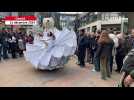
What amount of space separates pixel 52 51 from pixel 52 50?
29 mm

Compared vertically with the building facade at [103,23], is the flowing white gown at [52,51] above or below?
below

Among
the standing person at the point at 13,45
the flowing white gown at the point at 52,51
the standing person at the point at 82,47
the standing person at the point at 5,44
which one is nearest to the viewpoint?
the flowing white gown at the point at 52,51

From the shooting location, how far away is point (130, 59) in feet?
11.0

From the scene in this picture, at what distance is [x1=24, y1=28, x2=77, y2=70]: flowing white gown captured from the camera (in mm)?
5902

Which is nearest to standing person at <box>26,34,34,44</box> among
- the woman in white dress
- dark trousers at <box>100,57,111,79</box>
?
the woman in white dress

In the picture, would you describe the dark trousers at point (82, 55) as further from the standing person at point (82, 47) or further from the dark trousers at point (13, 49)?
the dark trousers at point (13, 49)

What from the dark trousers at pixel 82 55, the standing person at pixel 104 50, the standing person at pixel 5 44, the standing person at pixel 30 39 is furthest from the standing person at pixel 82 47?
the standing person at pixel 5 44

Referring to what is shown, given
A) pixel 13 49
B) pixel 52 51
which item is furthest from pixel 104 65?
pixel 13 49

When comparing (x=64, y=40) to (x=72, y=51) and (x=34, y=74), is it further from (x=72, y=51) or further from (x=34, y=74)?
(x=34, y=74)

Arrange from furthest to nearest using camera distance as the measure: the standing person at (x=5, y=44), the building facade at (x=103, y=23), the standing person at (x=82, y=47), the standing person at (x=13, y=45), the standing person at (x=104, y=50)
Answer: the standing person at (x=13, y=45) < the standing person at (x=5, y=44) < the standing person at (x=82, y=47) < the building facade at (x=103, y=23) < the standing person at (x=104, y=50)

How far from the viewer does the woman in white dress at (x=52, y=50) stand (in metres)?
5.90
